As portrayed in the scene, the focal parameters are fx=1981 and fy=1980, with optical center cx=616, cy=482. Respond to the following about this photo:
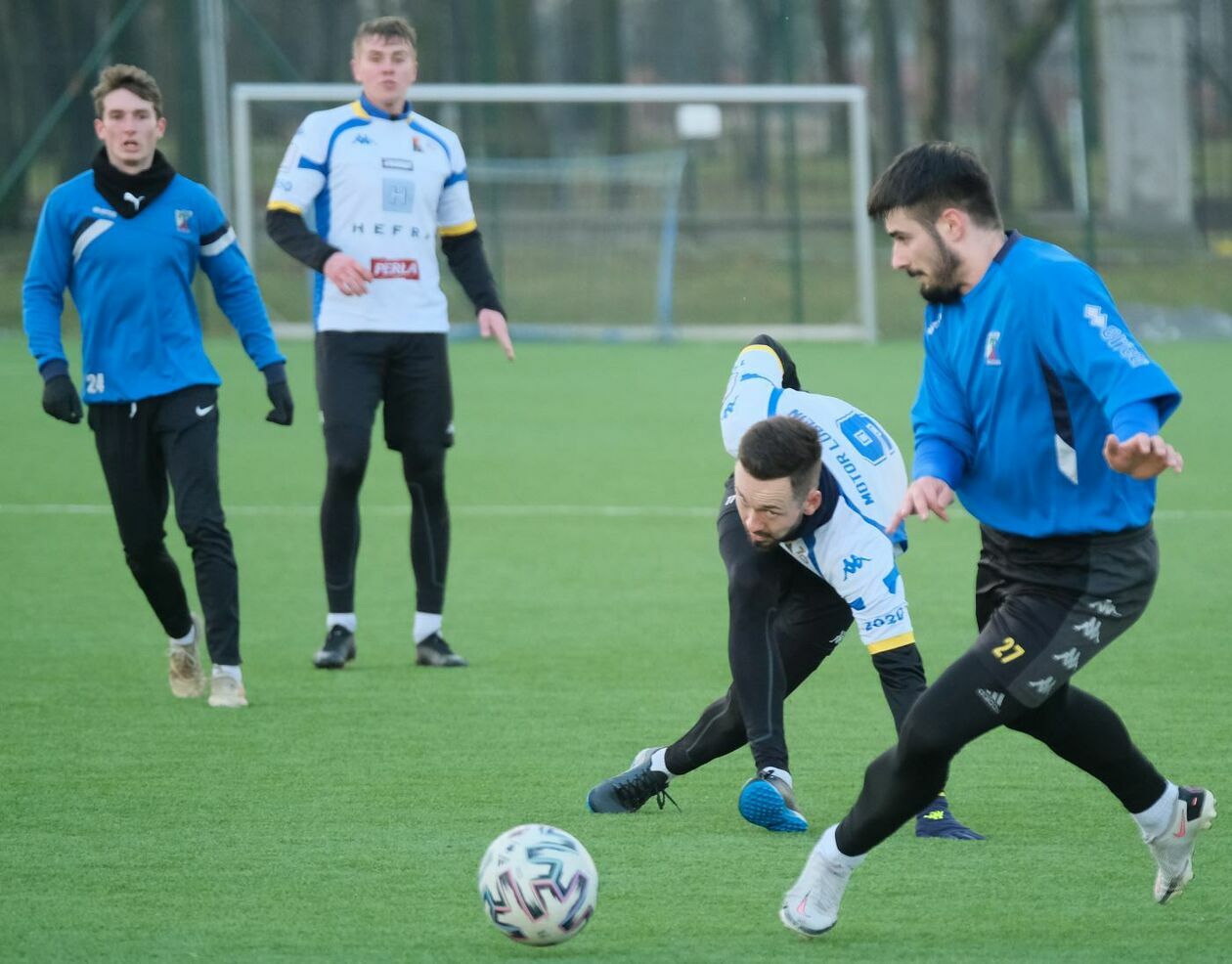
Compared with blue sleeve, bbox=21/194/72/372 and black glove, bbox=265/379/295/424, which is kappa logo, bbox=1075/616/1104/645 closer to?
black glove, bbox=265/379/295/424

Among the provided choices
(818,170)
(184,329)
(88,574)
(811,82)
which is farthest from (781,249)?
(184,329)

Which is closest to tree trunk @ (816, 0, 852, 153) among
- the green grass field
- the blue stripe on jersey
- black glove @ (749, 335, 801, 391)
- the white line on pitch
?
the green grass field

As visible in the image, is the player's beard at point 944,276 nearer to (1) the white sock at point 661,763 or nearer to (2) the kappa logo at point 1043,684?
(2) the kappa logo at point 1043,684

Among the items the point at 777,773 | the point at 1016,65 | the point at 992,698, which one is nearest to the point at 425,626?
the point at 777,773

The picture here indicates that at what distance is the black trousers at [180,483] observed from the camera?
21.4ft

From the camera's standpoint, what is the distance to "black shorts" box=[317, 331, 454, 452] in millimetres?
7266

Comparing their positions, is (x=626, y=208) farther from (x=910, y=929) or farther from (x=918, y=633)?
(x=910, y=929)

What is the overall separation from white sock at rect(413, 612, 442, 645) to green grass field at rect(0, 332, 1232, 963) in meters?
0.16

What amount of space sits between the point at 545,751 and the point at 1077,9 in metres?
17.5

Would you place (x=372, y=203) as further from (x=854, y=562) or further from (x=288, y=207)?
(x=854, y=562)

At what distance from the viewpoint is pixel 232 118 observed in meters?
20.9

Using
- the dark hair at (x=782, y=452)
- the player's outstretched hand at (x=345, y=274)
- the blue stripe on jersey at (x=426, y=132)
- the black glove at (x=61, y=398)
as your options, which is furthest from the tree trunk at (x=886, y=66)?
the dark hair at (x=782, y=452)

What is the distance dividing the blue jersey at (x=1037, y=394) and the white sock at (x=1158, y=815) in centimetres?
66

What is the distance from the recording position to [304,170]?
23.9 ft
